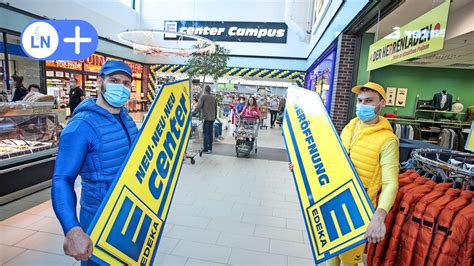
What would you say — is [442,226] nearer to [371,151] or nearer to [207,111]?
[371,151]

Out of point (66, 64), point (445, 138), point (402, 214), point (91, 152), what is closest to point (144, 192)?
→ point (91, 152)

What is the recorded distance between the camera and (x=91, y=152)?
136cm

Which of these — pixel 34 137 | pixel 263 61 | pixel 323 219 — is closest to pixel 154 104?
pixel 323 219

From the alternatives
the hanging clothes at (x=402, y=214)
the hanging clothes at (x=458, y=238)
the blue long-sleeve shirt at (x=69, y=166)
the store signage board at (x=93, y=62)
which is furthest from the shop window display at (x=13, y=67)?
the hanging clothes at (x=458, y=238)

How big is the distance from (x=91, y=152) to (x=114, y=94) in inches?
13.9

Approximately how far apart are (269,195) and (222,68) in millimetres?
6452

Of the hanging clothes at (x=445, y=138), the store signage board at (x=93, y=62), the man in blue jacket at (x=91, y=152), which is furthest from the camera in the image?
the store signage board at (x=93, y=62)

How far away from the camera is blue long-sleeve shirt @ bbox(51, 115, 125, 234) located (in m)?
1.17

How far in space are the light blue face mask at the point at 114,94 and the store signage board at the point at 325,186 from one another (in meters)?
1.28

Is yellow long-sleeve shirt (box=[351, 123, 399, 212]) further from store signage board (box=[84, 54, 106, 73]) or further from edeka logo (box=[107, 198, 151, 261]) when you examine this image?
store signage board (box=[84, 54, 106, 73])

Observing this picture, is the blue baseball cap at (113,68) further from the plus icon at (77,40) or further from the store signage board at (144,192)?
the plus icon at (77,40)

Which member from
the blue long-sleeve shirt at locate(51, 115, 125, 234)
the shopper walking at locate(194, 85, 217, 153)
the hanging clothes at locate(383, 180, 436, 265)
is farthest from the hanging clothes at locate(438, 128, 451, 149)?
the blue long-sleeve shirt at locate(51, 115, 125, 234)

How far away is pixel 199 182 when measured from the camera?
15.4ft

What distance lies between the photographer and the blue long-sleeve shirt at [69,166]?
1.17m
